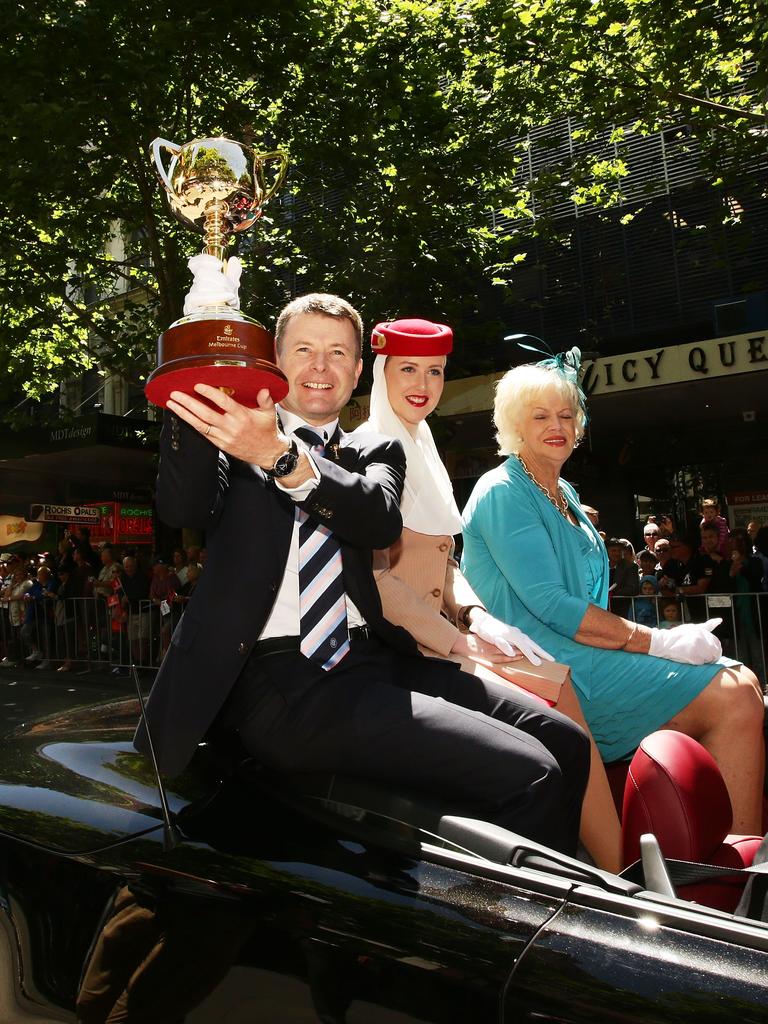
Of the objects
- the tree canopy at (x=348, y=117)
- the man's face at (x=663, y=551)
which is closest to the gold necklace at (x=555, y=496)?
the tree canopy at (x=348, y=117)

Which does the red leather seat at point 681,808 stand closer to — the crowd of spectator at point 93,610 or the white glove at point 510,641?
the white glove at point 510,641

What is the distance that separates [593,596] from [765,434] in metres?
13.8

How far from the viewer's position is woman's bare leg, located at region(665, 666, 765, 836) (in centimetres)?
242

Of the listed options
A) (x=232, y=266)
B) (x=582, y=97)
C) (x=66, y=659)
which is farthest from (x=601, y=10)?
(x=66, y=659)

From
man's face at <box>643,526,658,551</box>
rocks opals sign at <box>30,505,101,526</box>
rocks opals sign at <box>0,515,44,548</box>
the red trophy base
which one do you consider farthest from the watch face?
rocks opals sign at <box>0,515,44,548</box>

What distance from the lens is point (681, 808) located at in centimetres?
185

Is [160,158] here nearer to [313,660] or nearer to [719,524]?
[313,660]

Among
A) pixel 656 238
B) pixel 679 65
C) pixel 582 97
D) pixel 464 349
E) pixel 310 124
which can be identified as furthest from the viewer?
pixel 656 238

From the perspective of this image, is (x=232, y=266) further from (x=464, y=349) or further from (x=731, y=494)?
(x=731, y=494)

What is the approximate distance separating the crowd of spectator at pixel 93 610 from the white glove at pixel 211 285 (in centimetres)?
985

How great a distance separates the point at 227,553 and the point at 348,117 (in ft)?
34.6

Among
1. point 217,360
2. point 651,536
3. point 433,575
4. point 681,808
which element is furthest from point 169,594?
point 681,808

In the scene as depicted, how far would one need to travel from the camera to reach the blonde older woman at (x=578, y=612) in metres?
2.61

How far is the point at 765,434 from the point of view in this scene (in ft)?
52.0
